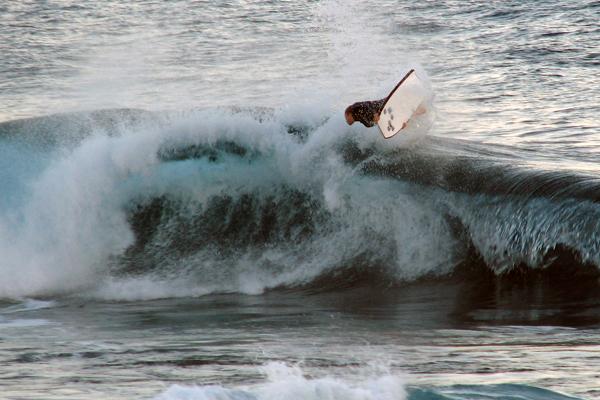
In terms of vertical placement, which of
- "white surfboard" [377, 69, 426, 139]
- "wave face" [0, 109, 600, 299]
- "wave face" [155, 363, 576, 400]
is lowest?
"wave face" [0, 109, 600, 299]

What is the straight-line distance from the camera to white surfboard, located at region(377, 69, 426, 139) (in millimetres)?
12023

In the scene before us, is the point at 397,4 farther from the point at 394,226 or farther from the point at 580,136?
the point at 394,226

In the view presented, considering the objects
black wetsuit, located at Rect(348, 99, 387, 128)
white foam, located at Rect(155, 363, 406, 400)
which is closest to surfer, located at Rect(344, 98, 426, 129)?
black wetsuit, located at Rect(348, 99, 387, 128)

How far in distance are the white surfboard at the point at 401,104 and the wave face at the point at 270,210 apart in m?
0.40

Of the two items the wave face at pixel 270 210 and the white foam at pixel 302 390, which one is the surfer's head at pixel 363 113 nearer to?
the wave face at pixel 270 210

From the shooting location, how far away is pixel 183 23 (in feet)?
105

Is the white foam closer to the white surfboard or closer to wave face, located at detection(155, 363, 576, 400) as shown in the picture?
wave face, located at detection(155, 363, 576, 400)

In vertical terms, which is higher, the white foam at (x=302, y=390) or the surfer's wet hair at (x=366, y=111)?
the white foam at (x=302, y=390)

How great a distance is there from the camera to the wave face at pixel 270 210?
36.9 ft

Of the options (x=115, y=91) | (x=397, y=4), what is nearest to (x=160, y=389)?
(x=115, y=91)

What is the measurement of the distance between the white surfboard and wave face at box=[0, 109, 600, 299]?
0.40 m

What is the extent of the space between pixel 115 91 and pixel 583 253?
580 inches

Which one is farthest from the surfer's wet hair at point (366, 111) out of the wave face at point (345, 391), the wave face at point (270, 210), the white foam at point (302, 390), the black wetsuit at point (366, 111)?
the white foam at point (302, 390)

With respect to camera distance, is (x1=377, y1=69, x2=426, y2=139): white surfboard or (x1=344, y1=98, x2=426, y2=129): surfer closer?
(x1=344, y1=98, x2=426, y2=129): surfer
